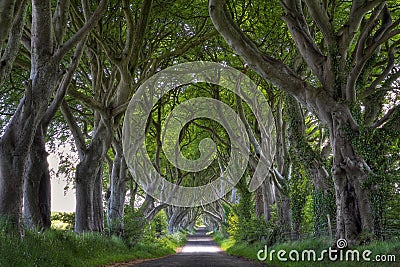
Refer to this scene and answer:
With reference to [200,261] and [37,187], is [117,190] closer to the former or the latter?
[200,261]

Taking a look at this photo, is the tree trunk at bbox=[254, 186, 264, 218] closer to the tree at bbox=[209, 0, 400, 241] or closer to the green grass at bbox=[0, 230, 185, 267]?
the green grass at bbox=[0, 230, 185, 267]

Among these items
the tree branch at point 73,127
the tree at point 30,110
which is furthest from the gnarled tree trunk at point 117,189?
the tree at point 30,110

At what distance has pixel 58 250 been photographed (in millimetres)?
8406

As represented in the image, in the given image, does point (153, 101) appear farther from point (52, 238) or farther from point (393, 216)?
point (393, 216)

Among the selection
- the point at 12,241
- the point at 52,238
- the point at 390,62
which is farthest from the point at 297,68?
the point at 12,241

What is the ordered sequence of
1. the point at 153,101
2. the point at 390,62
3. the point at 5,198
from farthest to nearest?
1. the point at 153,101
2. the point at 390,62
3. the point at 5,198

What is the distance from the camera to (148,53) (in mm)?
15539

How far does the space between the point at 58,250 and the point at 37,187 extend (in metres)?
2.51

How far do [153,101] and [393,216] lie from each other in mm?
12311

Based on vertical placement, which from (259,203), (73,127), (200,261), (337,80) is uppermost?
(337,80)

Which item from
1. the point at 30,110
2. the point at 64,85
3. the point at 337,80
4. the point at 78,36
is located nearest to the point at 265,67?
the point at 337,80

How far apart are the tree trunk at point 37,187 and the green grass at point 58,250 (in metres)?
0.87

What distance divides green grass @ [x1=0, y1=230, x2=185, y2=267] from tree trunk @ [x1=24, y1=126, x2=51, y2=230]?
87 cm

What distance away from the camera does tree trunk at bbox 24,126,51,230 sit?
10.2 metres
